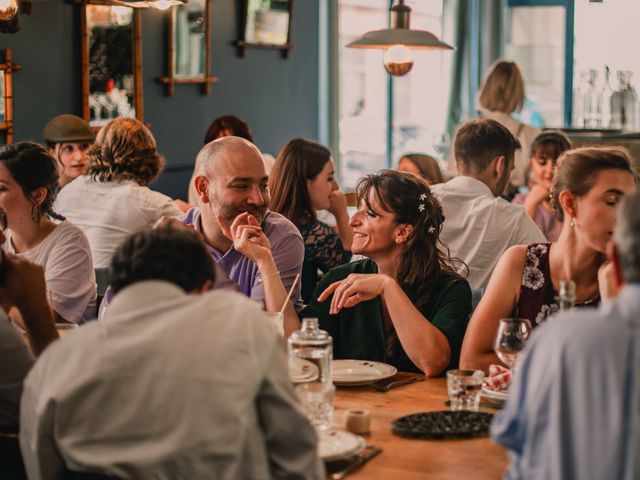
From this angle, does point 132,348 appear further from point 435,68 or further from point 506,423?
point 435,68

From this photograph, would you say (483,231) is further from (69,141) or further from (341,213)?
(69,141)

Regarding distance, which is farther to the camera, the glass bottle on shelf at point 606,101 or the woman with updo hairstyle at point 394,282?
the glass bottle on shelf at point 606,101

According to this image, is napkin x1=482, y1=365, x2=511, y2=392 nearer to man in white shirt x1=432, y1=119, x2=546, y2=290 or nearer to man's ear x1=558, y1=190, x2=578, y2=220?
man's ear x1=558, y1=190, x2=578, y2=220

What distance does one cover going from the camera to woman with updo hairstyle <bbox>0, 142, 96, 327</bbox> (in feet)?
11.9

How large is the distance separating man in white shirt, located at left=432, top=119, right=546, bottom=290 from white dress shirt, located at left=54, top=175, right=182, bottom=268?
4.44ft

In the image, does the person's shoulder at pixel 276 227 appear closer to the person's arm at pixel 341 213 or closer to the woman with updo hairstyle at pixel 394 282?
the woman with updo hairstyle at pixel 394 282

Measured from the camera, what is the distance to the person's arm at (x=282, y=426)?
5.73 ft

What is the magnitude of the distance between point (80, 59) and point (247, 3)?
6.94ft

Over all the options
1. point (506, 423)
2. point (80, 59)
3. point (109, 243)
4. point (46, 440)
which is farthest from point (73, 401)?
point (80, 59)

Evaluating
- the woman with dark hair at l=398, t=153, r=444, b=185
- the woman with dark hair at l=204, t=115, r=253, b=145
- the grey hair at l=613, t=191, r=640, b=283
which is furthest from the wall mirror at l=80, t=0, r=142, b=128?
the grey hair at l=613, t=191, r=640, b=283

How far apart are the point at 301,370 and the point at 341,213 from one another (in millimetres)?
3083

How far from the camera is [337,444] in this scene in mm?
2125

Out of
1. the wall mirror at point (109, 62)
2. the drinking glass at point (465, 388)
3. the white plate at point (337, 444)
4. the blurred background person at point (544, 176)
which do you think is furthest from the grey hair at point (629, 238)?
the wall mirror at point (109, 62)

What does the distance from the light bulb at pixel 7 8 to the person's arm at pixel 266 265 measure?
6.47ft
